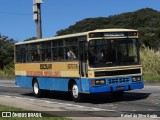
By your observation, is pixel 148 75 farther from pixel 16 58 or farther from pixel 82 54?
pixel 82 54

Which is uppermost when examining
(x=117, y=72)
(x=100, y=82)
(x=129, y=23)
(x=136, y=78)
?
(x=129, y=23)

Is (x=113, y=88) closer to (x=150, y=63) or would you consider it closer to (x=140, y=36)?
(x=150, y=63)

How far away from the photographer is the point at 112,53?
18.1 meters

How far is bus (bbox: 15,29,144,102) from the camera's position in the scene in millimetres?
17719

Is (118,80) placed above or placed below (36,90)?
above

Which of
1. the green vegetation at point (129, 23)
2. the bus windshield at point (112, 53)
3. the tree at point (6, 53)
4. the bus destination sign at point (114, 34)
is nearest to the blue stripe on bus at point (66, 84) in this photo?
the bus windshield at point (112, 53)

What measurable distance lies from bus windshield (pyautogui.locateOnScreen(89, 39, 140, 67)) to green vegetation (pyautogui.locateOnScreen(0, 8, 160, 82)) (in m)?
9.74

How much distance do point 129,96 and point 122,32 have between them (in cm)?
327

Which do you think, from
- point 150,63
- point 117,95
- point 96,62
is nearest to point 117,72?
point 96,62

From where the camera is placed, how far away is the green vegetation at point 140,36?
31922 millimetres

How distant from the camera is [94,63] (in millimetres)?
17688

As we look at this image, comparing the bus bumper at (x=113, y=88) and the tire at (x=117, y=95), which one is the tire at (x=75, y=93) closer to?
the bus bumper at (x=113, y=88)

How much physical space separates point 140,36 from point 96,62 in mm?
41089

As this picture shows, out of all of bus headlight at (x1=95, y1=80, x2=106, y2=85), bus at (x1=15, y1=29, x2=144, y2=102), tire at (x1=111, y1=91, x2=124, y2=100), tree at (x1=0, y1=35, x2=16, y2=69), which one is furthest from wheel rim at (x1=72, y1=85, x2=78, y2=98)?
tree at (x1=0, y1=35, x2=16, y2=69)
